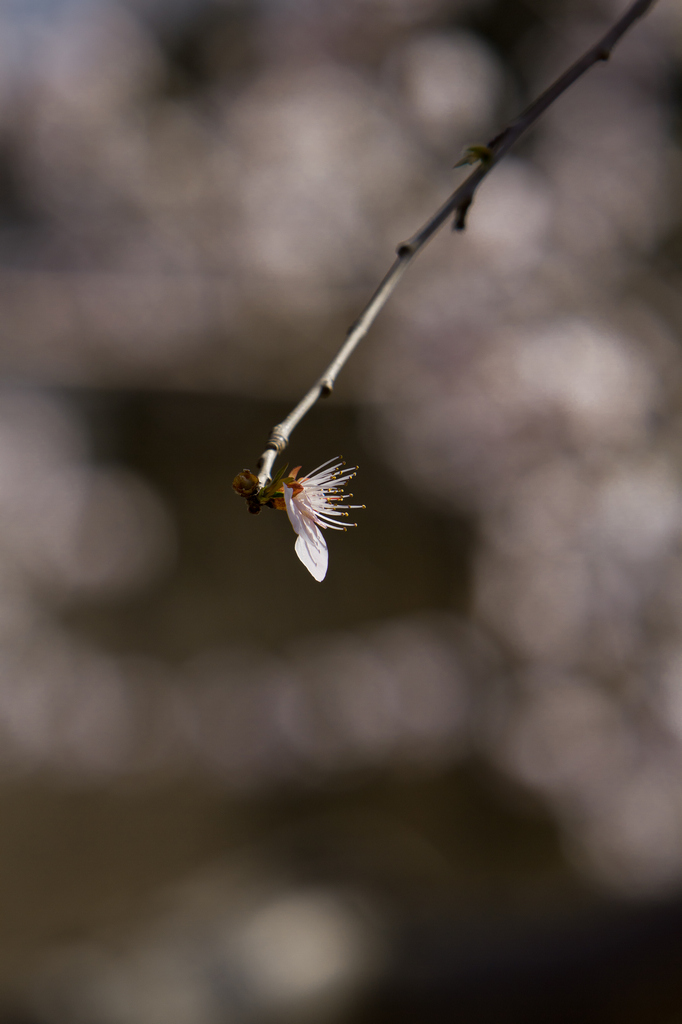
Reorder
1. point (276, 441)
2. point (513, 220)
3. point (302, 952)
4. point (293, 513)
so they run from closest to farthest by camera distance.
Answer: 1. point (276, 441)
2. point (293, 513)
3. point (302, 952)
4. point (513, 220)

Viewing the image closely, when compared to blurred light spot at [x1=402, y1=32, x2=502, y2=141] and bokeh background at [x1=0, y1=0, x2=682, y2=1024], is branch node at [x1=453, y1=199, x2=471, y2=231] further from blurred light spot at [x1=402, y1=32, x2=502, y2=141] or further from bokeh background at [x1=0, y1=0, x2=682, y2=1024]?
blurred light spot at [x1=402, y1=32, x2=502, y2=141]

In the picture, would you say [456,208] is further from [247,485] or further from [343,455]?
[343,455]

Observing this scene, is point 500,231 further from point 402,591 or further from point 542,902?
point 542,902

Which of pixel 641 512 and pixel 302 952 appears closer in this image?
pixel 302 952

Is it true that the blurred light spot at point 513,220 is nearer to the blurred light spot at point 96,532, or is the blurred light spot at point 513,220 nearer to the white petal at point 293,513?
the blurred light spot at point 96,532

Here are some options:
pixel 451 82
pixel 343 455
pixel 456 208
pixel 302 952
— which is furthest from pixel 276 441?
pixel 451 82

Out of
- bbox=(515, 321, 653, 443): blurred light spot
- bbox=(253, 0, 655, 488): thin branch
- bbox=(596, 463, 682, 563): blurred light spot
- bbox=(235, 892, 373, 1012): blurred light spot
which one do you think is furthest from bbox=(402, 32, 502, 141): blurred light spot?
bbox=(235, 892, 373, 1012): blurred light spot

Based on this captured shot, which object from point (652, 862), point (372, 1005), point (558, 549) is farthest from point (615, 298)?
point (372, 1005)
